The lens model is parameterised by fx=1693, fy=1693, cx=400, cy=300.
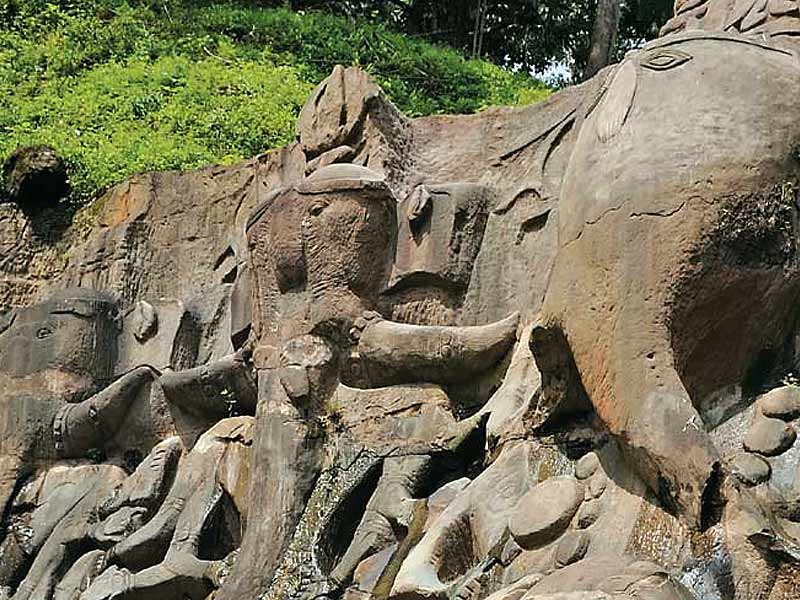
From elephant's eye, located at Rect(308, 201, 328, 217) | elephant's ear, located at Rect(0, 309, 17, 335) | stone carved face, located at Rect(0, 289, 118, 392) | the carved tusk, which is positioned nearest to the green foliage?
elephant's ear, located at Rect(0, 309, 17, 335)

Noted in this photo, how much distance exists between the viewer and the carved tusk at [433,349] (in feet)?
22.3

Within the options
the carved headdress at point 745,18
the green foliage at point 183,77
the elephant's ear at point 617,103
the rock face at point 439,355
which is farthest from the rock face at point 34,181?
the elephant's ear at point 617,103

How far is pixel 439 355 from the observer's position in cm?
685

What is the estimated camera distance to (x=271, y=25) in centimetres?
1748

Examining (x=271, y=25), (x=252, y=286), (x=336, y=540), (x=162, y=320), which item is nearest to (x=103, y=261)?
(x=162, y=320)

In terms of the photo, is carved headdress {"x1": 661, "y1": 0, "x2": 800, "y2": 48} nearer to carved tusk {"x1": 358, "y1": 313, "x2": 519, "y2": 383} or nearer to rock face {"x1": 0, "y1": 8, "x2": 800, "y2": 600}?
rock face {"x1": 0, "y1": 8, "x2": 800, "y2": 600}

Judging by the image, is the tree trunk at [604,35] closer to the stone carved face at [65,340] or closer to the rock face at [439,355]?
the rock face at [439,355]

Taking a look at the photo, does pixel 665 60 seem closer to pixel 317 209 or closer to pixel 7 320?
pixel 317 209

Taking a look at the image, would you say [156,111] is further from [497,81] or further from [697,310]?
[697,310]

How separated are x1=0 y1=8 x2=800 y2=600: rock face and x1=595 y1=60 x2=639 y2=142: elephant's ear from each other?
1 centimetres

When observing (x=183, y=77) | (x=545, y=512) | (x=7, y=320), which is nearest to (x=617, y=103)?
(x=545, y=512)

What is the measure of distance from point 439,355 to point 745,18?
1.80 metres

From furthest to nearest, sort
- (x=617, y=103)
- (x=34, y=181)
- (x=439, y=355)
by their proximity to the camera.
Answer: (x=34, y=181), (x=439, y=355), (x=617, y=103)

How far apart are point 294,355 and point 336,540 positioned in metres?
0.87
